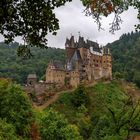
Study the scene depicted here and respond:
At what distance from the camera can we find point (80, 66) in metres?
95.3

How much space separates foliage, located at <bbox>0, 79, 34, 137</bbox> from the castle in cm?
3812

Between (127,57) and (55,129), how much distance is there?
3748 inches

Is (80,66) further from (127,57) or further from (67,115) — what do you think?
(127,57)

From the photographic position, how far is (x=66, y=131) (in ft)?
186

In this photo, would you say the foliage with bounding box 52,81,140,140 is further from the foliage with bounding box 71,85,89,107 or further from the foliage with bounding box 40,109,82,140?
the foliage with bounding box 40,109,82,140

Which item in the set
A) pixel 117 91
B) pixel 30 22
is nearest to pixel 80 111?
pixel 117 91

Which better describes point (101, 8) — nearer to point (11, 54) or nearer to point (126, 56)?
point (126, 56)

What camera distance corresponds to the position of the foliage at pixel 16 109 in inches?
1911

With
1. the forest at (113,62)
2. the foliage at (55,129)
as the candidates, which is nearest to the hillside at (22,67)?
the forest at (113,62)

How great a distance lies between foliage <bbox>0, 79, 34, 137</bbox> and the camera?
48531 mm

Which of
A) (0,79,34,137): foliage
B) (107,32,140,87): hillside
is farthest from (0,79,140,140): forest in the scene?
(107,32,140,87): hillside

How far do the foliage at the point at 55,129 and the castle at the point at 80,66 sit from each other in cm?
2946

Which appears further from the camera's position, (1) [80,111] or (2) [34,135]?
(1) [80,111]

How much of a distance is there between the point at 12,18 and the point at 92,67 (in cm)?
8692
